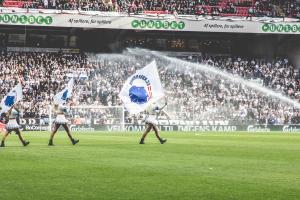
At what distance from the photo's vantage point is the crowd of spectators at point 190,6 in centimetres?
5928

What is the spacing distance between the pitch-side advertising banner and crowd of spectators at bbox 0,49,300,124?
11.0ft

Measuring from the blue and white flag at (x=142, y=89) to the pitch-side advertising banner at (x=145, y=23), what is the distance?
30.8 meters

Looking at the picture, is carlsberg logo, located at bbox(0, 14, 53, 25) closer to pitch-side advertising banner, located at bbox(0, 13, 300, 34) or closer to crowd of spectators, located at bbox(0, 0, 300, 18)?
pitch-side advertising banner, located at bbox(0, 13, 300, 34)

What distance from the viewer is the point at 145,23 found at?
59.4 meters

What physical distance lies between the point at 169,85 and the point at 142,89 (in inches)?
1207

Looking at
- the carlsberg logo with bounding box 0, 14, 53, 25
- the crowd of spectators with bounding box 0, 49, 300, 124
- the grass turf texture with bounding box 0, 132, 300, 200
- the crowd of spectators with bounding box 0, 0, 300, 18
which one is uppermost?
the crowd of spectators with bounding box 0, 0, 300, 18

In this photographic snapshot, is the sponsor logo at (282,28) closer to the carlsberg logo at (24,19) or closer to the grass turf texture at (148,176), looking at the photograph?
the carlsberg logo at (24,19)

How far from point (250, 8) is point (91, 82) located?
17272 millimetres

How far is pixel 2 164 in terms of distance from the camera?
1855cm

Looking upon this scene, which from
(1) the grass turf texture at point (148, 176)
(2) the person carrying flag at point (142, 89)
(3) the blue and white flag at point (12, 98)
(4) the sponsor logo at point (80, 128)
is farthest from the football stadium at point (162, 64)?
(1) the grass turf texture at point (148, 176)

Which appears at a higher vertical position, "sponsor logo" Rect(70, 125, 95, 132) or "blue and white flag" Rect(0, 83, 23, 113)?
"blue and white flag" Rect(0, 83, 23, 113)

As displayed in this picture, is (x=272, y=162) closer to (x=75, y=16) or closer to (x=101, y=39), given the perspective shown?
(x=75, y=16)

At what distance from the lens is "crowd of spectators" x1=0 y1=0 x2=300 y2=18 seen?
5928cm

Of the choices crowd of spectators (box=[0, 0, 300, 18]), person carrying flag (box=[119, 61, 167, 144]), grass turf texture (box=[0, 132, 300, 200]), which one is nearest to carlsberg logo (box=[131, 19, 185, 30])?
crowd of spectators (box=[0, 0, 300, 18])
